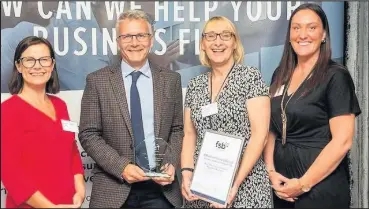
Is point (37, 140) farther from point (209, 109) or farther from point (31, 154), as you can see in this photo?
point (209, 109)

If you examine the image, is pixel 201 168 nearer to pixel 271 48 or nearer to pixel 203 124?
pixel 203 124

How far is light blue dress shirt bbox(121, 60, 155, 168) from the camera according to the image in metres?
2.56

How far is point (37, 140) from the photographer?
2162 millimetres

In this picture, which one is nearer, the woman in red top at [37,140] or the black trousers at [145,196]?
the woman in red top at [37,140]

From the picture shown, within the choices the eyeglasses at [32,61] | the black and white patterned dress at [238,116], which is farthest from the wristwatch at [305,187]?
the eyeglasses at [32,61]

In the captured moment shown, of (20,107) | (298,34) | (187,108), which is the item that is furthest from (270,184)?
(20,107)

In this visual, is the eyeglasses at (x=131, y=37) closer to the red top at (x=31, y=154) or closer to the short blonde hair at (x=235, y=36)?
the short blonde hair at (x=235, y=36)

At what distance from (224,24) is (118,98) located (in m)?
0.70

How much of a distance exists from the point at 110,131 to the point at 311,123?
1075 mm

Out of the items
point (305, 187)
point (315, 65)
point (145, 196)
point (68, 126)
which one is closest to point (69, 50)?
point (68, 126)

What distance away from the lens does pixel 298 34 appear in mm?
2539

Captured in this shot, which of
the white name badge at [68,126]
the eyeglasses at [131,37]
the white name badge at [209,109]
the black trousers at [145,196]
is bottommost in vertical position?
the black trousers at [145,196]

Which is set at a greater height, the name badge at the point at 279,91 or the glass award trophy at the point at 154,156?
the name badge at the point at 279,91

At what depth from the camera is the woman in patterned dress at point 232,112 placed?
7.91 feet
